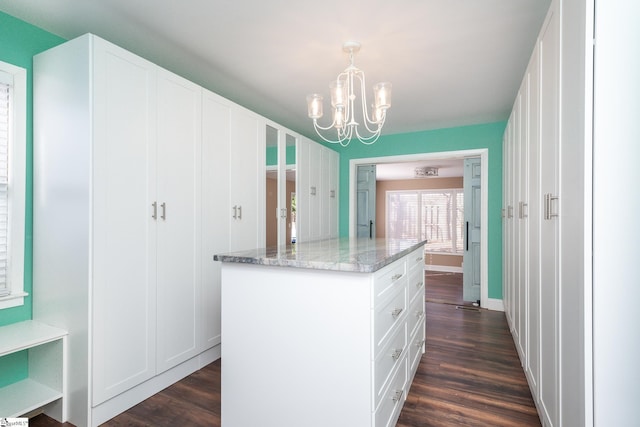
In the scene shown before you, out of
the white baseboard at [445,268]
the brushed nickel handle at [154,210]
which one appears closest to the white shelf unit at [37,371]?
the brushed nickel handle at [154,210]

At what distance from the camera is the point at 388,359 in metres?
1.64

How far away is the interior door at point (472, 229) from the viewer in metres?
4.50

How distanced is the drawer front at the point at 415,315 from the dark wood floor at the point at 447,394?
37 centimetres

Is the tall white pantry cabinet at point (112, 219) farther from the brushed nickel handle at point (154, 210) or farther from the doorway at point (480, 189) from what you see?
the doorway at point (480, 189)

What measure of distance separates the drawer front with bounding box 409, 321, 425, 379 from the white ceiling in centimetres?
206

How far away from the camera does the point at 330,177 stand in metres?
4.81

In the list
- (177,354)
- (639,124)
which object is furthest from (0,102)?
(639,124)

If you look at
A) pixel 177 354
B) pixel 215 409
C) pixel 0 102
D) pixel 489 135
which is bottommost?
pixel 215 409

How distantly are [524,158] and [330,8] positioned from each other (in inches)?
64.2

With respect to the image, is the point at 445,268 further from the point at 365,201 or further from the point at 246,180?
the point at 246,180

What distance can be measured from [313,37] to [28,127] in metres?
1.87

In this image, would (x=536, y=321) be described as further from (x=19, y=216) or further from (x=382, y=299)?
(x=19, y=216)

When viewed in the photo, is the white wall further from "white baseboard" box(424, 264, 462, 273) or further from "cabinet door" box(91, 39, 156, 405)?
"white baseboard" box(424, 264, 462, 273)

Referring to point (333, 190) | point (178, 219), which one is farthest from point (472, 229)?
point (178, 219)
